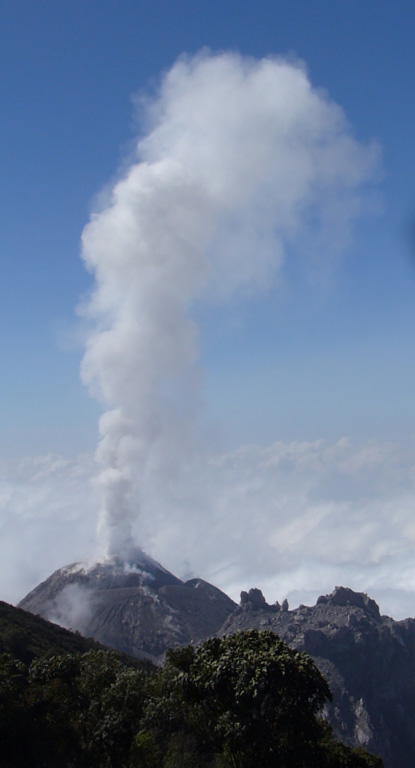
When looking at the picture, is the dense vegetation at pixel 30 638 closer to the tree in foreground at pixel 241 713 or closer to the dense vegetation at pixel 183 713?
the dense vegetation at pixel 183 713

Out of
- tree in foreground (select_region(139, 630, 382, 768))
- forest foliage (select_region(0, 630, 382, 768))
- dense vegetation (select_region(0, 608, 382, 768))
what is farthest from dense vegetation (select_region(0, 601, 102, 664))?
tree in foreground (select_region(139, 630, 382, 768))

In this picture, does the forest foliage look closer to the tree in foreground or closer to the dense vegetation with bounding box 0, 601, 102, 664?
the tree in foreground

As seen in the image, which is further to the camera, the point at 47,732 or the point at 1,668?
the point at 1,668

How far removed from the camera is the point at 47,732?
37312 millimetres

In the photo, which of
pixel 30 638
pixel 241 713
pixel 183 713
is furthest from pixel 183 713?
pixel 30 638

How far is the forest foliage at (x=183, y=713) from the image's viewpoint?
32.0 meters

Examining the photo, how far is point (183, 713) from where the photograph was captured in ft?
114

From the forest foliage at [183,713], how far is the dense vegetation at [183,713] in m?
0.06

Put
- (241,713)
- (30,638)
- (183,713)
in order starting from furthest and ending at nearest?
1. (30,638)
2. (183,713)
3. (241,713)

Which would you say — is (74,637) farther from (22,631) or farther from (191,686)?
(191,686)

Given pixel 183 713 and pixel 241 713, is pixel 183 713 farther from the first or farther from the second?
pixel 241 713

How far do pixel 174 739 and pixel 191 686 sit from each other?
314 cm

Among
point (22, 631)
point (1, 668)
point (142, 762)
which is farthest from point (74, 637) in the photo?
point (142, 762)

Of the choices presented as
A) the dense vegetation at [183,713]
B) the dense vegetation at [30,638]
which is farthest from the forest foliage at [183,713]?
the dense vegetation at [30,638]
